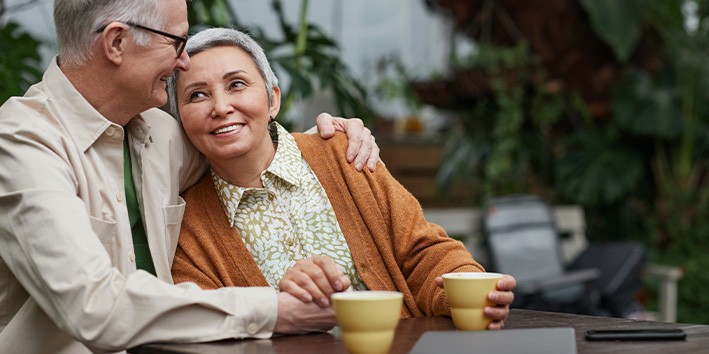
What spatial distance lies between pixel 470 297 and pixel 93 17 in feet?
2.78

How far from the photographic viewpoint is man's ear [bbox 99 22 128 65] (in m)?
1.84

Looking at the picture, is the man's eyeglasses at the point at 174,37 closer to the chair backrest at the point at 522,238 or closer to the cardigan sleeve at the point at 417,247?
the cardigan sleeve at the point at 417,247

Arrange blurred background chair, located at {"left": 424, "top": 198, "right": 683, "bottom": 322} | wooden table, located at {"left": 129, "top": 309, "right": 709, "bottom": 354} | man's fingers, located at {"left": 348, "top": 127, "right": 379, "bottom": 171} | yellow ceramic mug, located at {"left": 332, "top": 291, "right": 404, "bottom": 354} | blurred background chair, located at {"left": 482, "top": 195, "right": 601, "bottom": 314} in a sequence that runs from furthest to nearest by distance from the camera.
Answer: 1. blurred background chair, located at {"left": 424, "top": 198, "right": 683, "bottom": 322}
2. blurred background chair, located at {"left": 482, "top": 195, "right": 601, "bottom": 314}
3. man's fingers, located at {"left": 348, "top": 127, "right": 379, "bottom": 171}
4. wooden table, located at {"left": 129, "top": 309, "right": 709, "bottom": 354}
5. yellow ceramic mug, located at {"left": 332, "top": 291, "right": 404, "bottom": 354}

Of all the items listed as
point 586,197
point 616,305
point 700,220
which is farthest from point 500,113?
point 616,305

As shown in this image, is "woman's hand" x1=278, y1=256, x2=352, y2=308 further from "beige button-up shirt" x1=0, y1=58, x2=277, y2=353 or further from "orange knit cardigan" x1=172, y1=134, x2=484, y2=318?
"orange knit cardigan" x1=172, y1=134, x2=484, y2=318

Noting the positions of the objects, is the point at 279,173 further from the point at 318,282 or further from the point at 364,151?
the point at 318,282

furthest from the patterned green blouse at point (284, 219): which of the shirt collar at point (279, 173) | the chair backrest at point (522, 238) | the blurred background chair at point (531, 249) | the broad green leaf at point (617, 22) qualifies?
the broad green leaf at point (617, 22)

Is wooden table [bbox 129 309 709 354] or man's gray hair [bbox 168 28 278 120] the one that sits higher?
man's gray hair [bbox 168 28 278 120]

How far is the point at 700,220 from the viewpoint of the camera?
21.6 feet

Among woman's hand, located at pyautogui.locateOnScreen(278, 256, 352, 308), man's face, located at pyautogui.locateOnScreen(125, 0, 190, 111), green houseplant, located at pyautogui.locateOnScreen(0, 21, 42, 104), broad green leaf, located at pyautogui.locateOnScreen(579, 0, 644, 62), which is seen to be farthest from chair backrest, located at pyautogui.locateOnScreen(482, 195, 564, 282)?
woman's hand, located at pyautogui.locateOnScreen(278, 256, 352, 308)

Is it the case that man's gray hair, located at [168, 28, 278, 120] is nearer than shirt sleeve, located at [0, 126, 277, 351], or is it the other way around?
shirt sleeve, located at [0, 126, 277, 351]

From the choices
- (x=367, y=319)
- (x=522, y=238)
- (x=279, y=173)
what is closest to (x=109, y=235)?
(x=279, y=173)

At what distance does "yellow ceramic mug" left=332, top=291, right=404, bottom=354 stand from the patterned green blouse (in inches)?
23.0

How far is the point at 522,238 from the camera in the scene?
512cm
